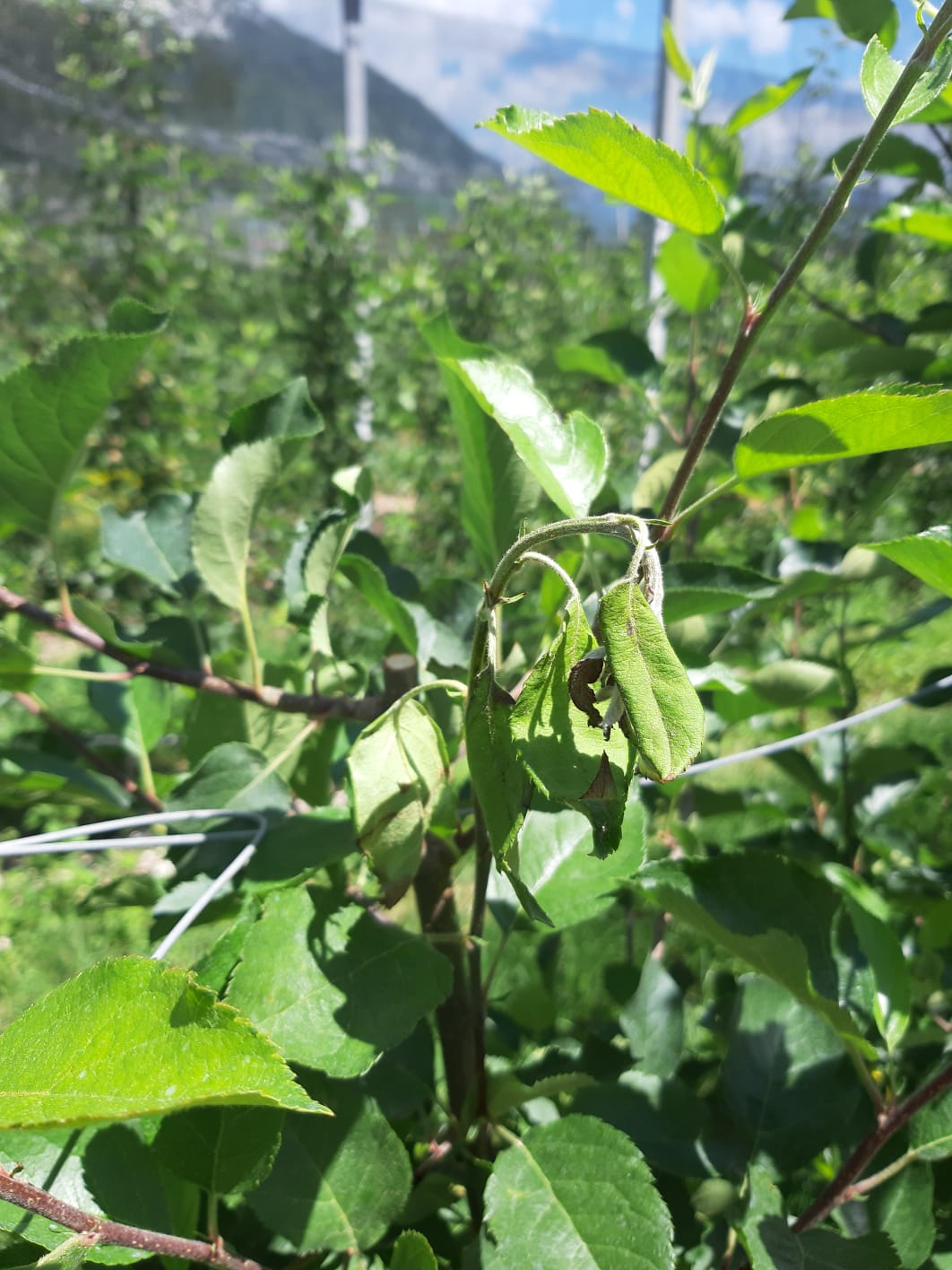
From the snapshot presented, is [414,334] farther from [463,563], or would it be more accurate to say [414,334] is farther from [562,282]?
[463,563]

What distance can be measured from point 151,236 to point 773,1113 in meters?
3.89

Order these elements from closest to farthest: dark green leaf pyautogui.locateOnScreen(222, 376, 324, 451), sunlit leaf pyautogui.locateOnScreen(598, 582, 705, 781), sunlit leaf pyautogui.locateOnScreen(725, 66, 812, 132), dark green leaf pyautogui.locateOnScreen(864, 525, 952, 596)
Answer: sunlit leaf pyautogui.locateOnScreen(598, 582, 705, 781), dark green leaf pyautogui.locateOnScreen(864, 525, 952, 596), dark green leaf pyautogui.locateOnScreen(222, 376, 324, 451), sunlit leaf pyautogui.locateOnScreen(725, 66, 812, 132)

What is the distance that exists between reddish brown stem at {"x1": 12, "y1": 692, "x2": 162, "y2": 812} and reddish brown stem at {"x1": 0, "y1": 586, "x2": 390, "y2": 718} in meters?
0.28

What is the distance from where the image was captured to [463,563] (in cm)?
376

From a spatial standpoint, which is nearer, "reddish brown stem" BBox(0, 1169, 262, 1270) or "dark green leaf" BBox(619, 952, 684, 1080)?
"reddish brown stem" BBox(0, 1169, 262, 1270)

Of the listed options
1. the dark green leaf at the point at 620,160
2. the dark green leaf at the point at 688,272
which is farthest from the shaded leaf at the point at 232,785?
the dark green leaf at the point at 688,272

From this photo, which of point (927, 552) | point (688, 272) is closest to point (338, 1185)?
point (927, 552)

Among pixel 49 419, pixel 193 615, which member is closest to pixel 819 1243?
pixel 193 615

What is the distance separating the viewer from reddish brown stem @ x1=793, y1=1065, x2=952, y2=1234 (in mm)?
697

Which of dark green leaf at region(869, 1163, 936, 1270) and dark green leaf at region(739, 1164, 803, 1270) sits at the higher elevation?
dark green leaf at region(739, 1164, 803, 1270)

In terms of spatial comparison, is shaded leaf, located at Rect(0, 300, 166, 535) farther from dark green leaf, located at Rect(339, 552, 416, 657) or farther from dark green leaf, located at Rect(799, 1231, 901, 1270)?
dark green leaf, located at Rect(799, 1231, 901, 1270)

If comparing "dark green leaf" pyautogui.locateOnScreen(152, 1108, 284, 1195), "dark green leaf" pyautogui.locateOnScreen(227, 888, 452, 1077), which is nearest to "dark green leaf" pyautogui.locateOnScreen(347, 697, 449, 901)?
"dark green leaf" pyautogui.locateOnScreen(227, 888, 452, 1077)

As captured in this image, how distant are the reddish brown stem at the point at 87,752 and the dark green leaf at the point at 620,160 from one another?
0.83 m

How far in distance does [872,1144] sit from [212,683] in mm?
696
